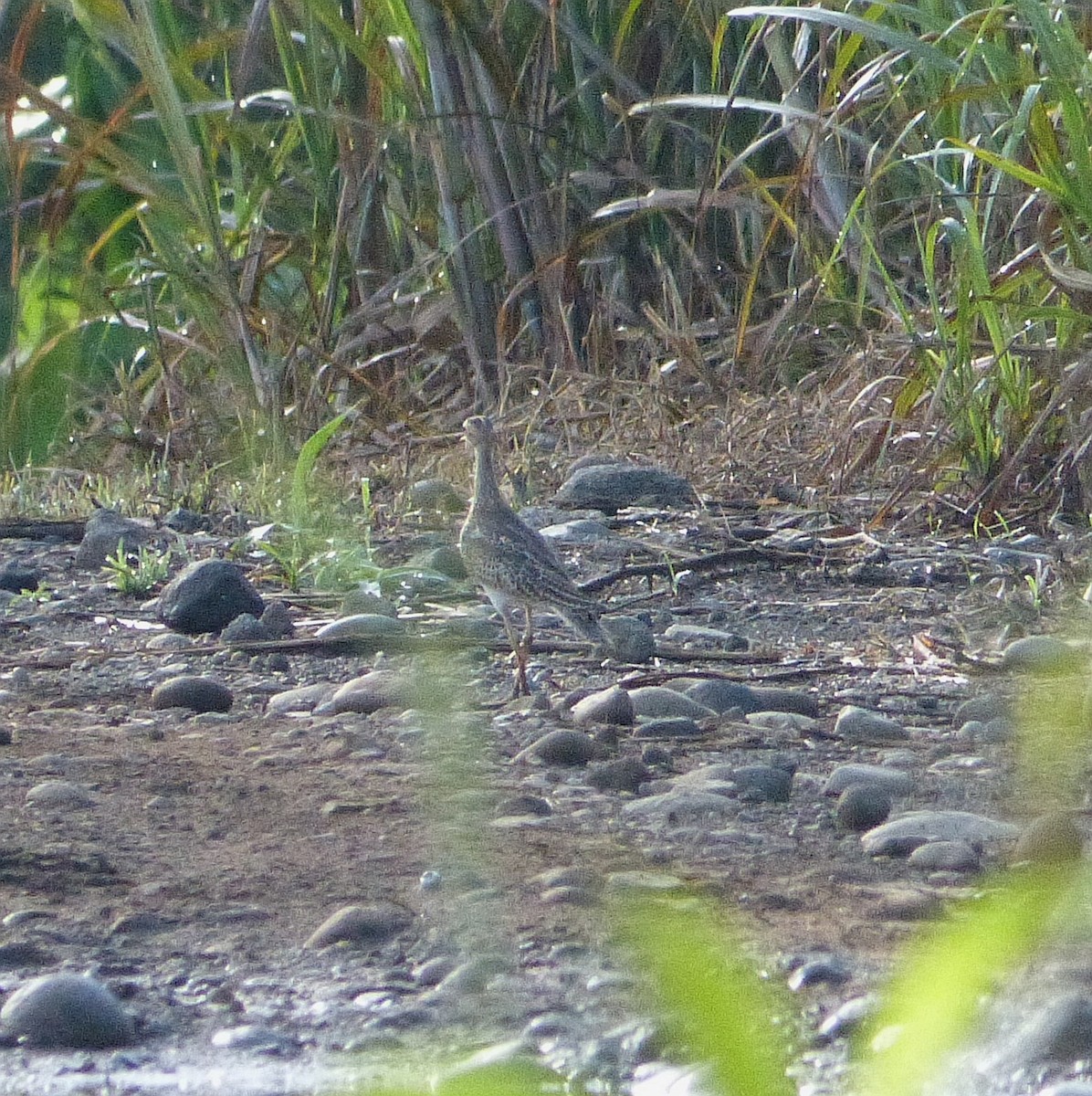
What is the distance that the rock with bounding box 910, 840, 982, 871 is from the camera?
8.79 ft

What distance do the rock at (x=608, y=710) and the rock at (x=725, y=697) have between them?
16 cm

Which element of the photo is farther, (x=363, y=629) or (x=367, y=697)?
(x=363, y=629)

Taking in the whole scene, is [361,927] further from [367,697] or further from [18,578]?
[18,578]

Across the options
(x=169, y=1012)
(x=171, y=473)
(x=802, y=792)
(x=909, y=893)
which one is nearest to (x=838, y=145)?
(x=171, y=473)

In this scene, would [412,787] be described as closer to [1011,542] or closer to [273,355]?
[1011,542]

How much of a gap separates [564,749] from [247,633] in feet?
4.15

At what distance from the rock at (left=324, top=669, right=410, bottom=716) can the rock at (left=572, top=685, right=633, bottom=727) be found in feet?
1.13

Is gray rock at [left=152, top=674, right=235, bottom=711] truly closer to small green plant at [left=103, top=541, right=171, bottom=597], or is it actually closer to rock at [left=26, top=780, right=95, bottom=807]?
rock at [left=26, top=780, right=95, bottom=807]

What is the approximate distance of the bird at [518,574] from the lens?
13.3 ft

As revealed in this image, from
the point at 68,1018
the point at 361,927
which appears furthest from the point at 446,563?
the point at 68,1018

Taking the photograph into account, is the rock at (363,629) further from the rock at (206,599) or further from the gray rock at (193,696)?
the gray rock at (193,696)

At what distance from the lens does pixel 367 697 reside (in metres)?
3.74

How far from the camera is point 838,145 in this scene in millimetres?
5996

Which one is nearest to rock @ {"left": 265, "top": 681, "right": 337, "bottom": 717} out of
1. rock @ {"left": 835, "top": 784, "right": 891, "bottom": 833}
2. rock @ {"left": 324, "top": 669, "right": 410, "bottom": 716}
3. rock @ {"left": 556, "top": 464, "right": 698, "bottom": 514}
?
rock @ {"left": 324, "top": 669, "right": 410, "bottom": 716}
